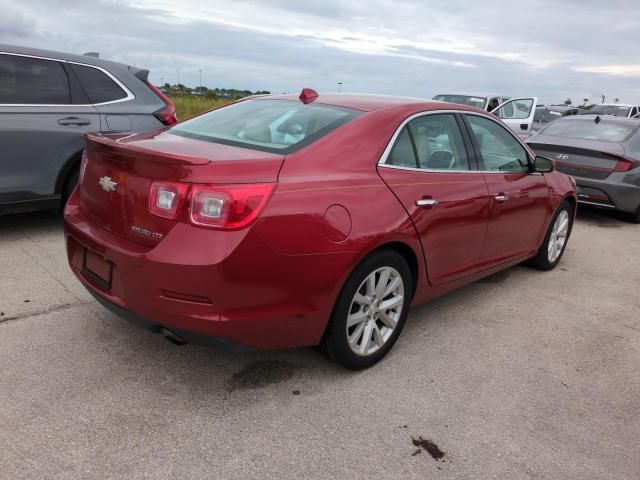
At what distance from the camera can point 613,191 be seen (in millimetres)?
7328

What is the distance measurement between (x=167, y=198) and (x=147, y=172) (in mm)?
191

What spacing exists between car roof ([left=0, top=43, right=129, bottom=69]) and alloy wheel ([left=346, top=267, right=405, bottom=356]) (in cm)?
397

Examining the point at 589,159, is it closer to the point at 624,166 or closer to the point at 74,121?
the point at 624,166

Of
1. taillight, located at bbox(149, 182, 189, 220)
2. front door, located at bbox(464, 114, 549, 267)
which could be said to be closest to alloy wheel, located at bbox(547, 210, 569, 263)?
front door, located at bbox(464, 114, 549, 267)

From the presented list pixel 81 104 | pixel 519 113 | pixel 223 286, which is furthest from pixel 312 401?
pixel 519 113

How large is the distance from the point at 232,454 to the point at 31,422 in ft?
3.05

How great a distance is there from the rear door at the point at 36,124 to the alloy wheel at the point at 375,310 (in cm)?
344

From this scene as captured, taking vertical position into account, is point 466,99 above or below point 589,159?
above

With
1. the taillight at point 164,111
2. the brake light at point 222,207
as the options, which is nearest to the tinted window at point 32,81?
the taillight at point 164,111

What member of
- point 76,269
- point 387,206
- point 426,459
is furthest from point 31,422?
point 387,206

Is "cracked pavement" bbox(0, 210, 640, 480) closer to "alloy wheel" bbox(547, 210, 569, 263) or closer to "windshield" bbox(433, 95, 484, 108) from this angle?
"alloy wheel" bbox(547, 210, 569, 263)

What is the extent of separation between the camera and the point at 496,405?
295cm

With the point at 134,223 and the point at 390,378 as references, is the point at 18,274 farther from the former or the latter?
the point at 390,378

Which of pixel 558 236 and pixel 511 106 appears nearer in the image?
pixel 558 236
